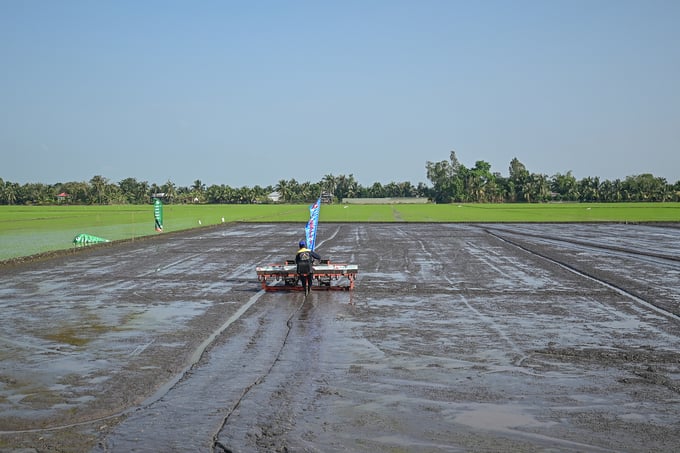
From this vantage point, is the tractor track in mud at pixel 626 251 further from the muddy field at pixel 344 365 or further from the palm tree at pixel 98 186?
the palm tree at pixel 98 186

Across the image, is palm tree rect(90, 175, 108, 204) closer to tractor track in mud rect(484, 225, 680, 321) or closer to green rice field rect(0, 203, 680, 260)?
green rice field rect(0, 203, 680, 260)

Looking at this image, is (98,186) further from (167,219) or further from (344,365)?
(344,365)

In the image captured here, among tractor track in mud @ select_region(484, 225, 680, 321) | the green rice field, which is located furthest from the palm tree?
tractor track in mud @ select_region(484, 225, 680, 321)

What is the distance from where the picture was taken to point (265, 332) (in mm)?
13203

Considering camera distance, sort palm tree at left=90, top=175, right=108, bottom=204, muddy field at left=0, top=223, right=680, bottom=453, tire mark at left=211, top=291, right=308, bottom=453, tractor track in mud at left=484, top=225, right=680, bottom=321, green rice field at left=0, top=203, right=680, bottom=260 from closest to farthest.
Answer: tire mark at left=211, top=291, right=308, bottom=453
muddy field at left=0, top=223, right=680, bottom=453
tractor track in mud at left=484, top=225, right=680, bottom=321
green rice field at left=0, top=203, right=680, bottom=260
palm tree at left=90, top=175, right=108, bottom=204

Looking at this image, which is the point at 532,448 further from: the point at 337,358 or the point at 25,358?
the point at 25,358

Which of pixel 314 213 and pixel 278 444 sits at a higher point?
pixel 314 213

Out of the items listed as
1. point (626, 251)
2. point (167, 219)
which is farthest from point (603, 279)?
point (167, 219)

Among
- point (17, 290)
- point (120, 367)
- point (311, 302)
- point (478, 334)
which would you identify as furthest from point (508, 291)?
point (17, 290)

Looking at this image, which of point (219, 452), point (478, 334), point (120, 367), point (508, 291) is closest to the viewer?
point (219, 452)

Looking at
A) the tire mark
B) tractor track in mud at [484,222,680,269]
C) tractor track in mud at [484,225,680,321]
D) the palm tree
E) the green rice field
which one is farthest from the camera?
the palm tree

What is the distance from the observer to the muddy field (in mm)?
7430

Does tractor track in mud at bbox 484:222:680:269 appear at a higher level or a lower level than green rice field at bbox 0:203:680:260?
higher

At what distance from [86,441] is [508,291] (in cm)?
1361
